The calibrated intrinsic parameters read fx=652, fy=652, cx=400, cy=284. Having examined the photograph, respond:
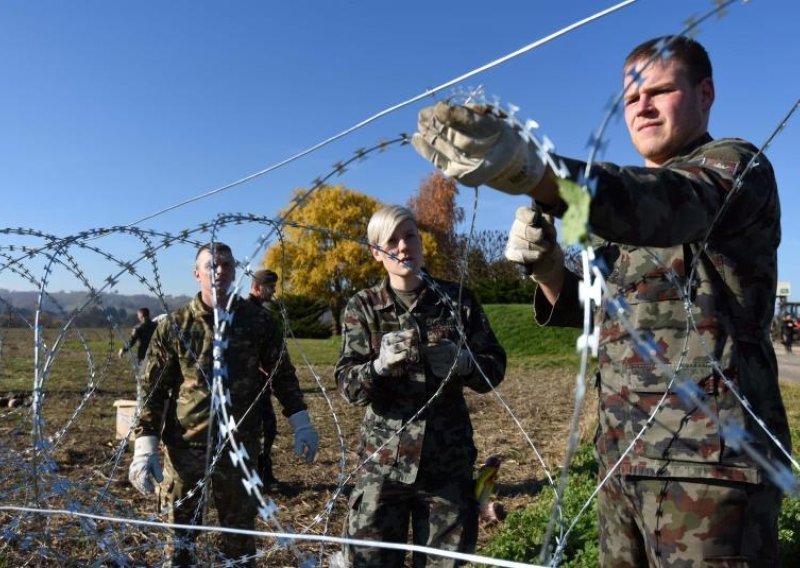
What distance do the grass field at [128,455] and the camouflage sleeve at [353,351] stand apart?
0.70 ft

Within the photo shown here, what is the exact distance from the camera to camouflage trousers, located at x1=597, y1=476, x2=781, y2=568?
1.67m

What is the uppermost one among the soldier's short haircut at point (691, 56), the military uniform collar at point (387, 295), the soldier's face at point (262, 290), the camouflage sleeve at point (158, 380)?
the soldier's short haircut at point (691, 56)

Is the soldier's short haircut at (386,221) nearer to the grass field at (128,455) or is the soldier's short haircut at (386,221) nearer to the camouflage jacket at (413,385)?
the camouflage jacket at (413,385)

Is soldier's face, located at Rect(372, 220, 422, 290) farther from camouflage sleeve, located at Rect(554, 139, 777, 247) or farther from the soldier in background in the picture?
the soldier in background

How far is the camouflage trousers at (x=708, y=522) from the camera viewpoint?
65.6 inches

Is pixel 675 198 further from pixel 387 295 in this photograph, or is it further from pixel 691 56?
pixel 387 295

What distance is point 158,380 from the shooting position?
3.50 m

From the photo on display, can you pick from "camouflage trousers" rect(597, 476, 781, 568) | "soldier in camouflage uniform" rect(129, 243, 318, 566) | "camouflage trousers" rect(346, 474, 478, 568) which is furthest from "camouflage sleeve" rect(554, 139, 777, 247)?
"soldier in camouflage uniform" rect(129, 243, 318, 566)

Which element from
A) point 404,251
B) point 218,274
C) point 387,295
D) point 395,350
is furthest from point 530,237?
point 218,274

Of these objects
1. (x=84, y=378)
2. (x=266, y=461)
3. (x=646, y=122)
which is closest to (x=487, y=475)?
(x=646, y=122)

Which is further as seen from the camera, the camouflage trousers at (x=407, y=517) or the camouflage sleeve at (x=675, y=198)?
the camouflage trousers at (x=407, y=517)

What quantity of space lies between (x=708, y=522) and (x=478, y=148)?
119 cm

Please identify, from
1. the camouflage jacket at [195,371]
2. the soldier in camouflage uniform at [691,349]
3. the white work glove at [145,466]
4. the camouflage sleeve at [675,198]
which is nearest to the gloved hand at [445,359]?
the soldier in camouflage uniform at [691,349]

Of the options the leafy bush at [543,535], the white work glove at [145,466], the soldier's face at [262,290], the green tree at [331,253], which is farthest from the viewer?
the green tree at [331,253]
